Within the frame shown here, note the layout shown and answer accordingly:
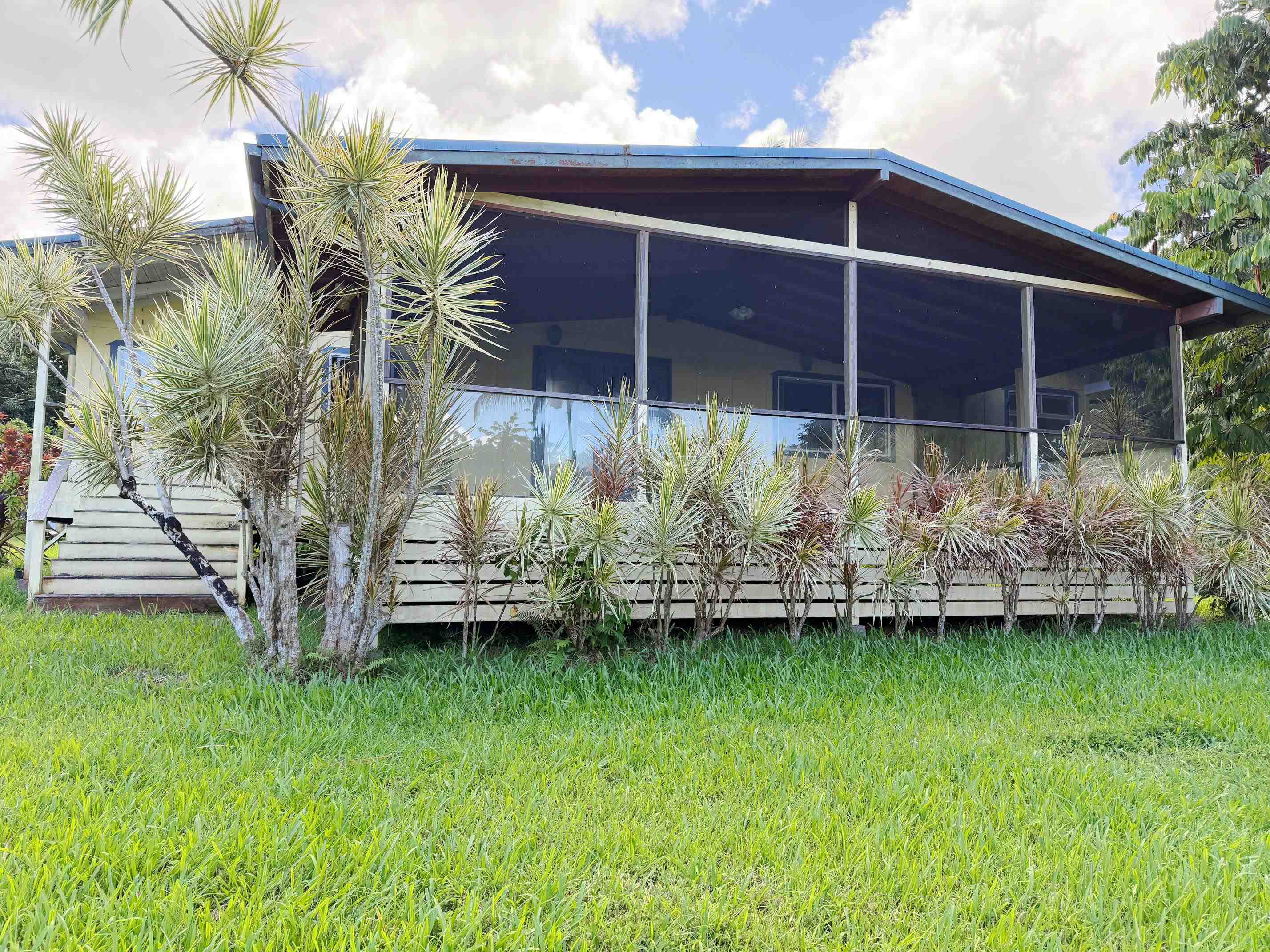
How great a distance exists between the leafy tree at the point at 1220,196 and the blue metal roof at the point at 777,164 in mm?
3874

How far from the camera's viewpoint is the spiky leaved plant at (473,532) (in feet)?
16.0

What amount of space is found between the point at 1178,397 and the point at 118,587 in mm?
10757

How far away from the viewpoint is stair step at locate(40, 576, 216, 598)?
6.91 m

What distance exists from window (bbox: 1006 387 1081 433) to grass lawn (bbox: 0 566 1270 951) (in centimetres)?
429

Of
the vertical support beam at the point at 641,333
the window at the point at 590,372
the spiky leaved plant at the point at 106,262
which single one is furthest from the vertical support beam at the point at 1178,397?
the spiky leaved plant at the point at 106,262

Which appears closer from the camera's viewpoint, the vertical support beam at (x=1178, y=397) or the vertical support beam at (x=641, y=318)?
the vertical support beam at (x=641, y=318)

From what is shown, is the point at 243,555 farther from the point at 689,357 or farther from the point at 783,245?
the point at 689,357

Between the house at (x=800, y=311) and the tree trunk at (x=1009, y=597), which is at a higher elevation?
the house at (x=800, y=311)

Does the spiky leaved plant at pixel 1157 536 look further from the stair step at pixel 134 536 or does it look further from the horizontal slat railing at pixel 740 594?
the stair step at pixel 134 536

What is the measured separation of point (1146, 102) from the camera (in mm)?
16703

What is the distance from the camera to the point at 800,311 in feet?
30.0

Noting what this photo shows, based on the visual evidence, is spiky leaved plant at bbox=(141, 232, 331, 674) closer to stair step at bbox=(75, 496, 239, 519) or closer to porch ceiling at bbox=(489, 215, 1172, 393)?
porch ceiling at bbox=(489, 215, 1172, 393)

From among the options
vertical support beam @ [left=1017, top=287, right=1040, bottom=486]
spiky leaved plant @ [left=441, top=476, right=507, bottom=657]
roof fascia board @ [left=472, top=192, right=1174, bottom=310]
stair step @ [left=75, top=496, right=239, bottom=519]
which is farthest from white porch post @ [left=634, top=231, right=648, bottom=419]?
stair step @ [left=75, top=496, right=239, bottom=519]

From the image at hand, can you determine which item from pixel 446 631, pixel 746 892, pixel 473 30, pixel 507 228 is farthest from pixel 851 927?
pixel 473 30
